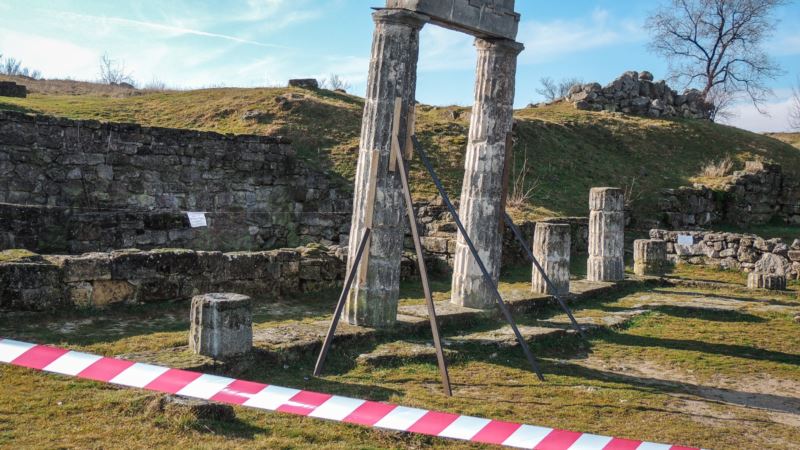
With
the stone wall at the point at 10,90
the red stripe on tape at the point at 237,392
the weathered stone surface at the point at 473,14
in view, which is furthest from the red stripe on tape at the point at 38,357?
the stone wall at the point at 10,90

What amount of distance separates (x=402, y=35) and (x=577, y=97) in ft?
85.6

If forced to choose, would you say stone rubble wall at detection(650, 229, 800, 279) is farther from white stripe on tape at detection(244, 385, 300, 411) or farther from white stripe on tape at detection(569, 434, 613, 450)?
white stripe on tape at detection(244, 385, 300, 411)

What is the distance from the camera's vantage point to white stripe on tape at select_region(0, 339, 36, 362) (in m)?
5.34

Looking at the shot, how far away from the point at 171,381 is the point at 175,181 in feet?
44.7

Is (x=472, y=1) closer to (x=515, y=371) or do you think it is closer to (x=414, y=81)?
(x=414, y=81)

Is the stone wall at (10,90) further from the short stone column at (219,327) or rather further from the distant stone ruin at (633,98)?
the distant stone ruin at (633,98)

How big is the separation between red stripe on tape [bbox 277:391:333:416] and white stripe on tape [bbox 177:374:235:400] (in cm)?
58

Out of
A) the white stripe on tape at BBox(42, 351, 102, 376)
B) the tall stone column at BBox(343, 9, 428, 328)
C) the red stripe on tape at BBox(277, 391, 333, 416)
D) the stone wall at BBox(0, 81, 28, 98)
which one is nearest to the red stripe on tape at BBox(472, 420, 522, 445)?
the red stripe on tape at BBox(277, 391, 333, 416)

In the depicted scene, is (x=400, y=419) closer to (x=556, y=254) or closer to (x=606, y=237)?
(x=556, y=254)

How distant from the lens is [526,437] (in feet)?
15.0

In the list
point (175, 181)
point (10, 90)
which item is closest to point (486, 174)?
point (175, 181)

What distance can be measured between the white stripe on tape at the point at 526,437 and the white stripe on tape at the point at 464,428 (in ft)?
0.69

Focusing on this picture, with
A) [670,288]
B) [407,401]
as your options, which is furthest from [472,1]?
[670,288]

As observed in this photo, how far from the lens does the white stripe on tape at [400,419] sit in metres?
4.67
